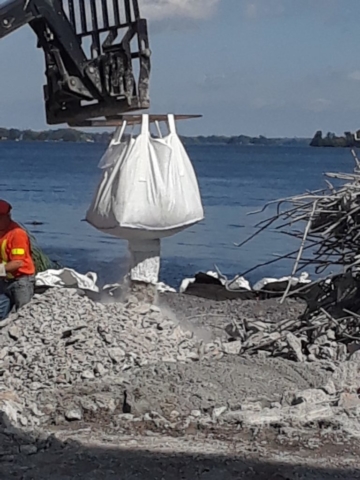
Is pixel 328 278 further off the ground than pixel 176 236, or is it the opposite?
pixel 328 278

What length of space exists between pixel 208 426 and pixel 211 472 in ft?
3.20

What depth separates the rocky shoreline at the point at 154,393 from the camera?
6.27 metres

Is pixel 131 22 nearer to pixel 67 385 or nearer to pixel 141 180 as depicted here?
pixel 67 385

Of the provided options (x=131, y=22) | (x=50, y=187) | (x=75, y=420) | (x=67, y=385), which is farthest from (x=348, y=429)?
(x=50, y=187)

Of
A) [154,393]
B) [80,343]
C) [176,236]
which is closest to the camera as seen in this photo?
[154,393]

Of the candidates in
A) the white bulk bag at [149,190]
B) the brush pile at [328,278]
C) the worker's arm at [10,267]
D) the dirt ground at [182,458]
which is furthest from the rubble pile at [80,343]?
the dirt ground at [182,458]

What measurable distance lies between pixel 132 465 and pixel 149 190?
14.5 ft

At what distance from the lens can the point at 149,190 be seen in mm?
9914

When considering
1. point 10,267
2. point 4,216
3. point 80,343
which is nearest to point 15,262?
point 10,267

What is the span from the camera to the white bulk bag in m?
9.90

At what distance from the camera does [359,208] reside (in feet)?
25.9

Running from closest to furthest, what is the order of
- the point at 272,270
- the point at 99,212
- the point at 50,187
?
the point at 99,212 < the point at 272,270 < the point at 50,187

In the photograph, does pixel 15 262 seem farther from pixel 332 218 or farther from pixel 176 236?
pixel 176 236

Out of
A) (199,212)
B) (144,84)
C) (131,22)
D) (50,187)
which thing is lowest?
(50,187)
